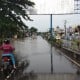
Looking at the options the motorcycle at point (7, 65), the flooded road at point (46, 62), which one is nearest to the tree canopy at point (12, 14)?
the flooded road at point (46, 62)

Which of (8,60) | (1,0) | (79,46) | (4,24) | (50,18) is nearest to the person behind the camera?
(8,60)

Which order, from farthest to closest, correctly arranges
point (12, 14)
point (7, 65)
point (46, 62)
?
point (12, 14) → point (46, 62) → point (7, 65)

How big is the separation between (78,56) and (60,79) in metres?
11.2

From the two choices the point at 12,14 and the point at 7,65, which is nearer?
the point at 7,65

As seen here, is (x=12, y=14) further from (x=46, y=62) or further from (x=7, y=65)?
(x=7, y=65)

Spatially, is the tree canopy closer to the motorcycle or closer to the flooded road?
the flooded road

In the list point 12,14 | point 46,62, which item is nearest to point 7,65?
point 46,62

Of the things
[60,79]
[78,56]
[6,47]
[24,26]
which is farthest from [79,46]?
[60,79]

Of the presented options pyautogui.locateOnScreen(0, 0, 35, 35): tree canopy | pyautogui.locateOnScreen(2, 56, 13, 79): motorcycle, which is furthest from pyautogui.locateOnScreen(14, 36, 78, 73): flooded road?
pyautogui.locateOnScreen(0, 0, 35, 35): tree canopy

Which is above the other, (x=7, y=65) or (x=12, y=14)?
(x=12, y=14)

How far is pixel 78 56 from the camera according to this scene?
Result: 23.0 meters

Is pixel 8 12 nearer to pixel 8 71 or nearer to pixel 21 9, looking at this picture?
pixel 21 9

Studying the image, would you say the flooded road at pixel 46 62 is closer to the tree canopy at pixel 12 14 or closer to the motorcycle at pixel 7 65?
A: the motorcycle at pixel 7 65

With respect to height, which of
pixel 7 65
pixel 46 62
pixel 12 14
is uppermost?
pixel 12 14
